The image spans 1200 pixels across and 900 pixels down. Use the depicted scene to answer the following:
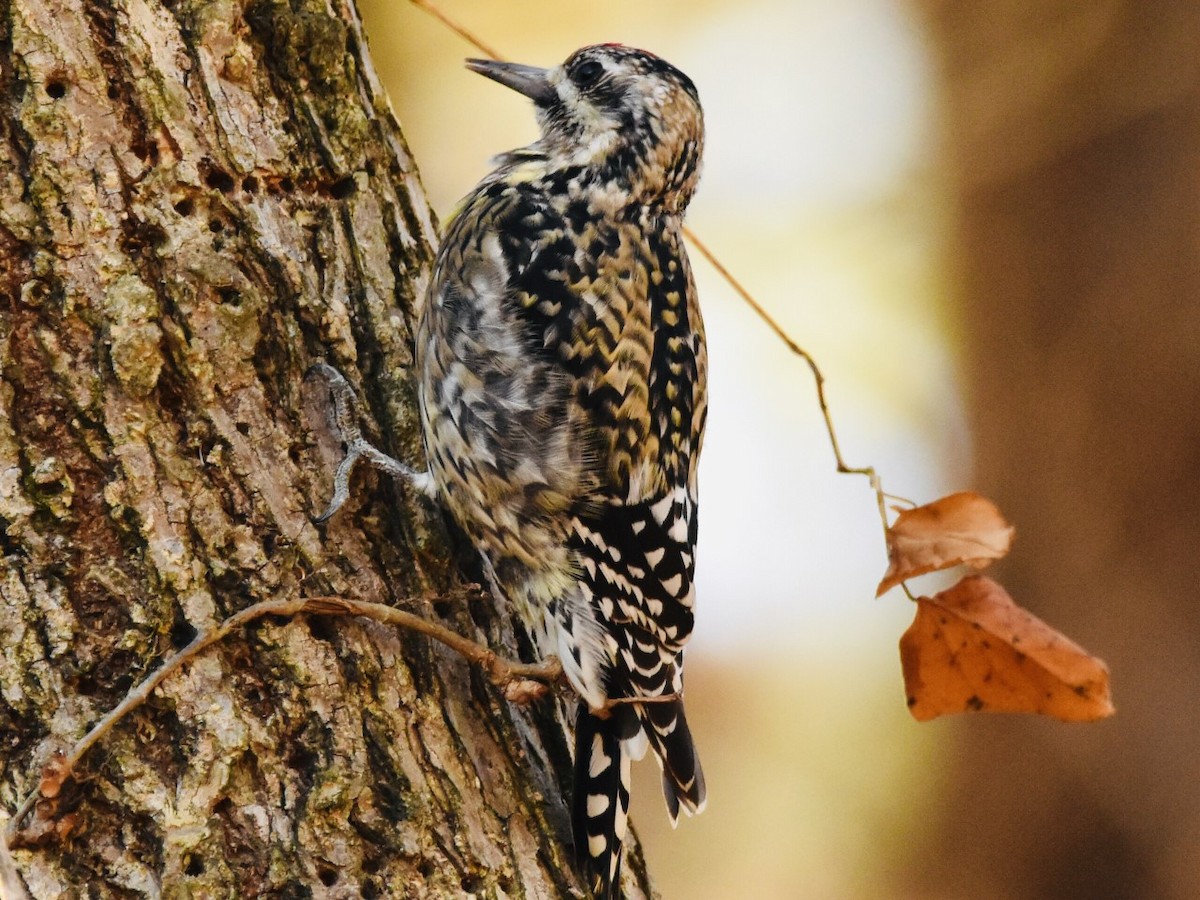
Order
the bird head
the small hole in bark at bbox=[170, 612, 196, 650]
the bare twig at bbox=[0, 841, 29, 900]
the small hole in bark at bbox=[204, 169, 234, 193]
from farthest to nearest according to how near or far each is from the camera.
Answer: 1. the bird head
2. the small hole in bark at bbox=[204, 169, 234, 193]
3. the small hole in bark at bbox=[170, 612, 196, 650]
4. the bare twig at bbox=[0, 841, 29, 900]

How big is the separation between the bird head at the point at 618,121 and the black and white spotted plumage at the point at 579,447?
249mm

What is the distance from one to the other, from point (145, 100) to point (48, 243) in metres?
0.33

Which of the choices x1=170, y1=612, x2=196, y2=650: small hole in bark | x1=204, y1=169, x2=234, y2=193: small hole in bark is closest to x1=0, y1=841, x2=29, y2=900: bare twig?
x1=170, y1=612, x2=196, y2=650: small hole in bark

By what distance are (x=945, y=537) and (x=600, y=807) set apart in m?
0.83

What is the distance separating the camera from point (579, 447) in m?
2.63

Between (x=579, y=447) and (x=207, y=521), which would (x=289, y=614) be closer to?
(x=207, y=521)

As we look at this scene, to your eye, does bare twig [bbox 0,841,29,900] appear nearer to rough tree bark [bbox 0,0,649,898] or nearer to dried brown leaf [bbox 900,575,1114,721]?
rough tree bark [bbox 0,0,649,898]

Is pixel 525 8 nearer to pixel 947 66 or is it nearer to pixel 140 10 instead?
pixel 947 66

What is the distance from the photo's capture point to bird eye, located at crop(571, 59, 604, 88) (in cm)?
324

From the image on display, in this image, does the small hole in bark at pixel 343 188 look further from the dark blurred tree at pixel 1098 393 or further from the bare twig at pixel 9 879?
the dark blurred tree at pixel 1098 393

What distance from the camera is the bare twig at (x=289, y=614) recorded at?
1863 mm

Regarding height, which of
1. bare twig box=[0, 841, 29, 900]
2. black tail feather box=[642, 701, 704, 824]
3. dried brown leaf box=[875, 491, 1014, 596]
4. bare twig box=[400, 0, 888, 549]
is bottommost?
bare twig box=[0, 841, 29, 900]

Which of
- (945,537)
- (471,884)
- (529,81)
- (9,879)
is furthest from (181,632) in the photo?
(529,81)

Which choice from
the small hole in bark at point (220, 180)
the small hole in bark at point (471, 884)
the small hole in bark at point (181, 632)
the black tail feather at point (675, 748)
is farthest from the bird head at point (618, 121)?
the small hole in bark at point (471, 884)
